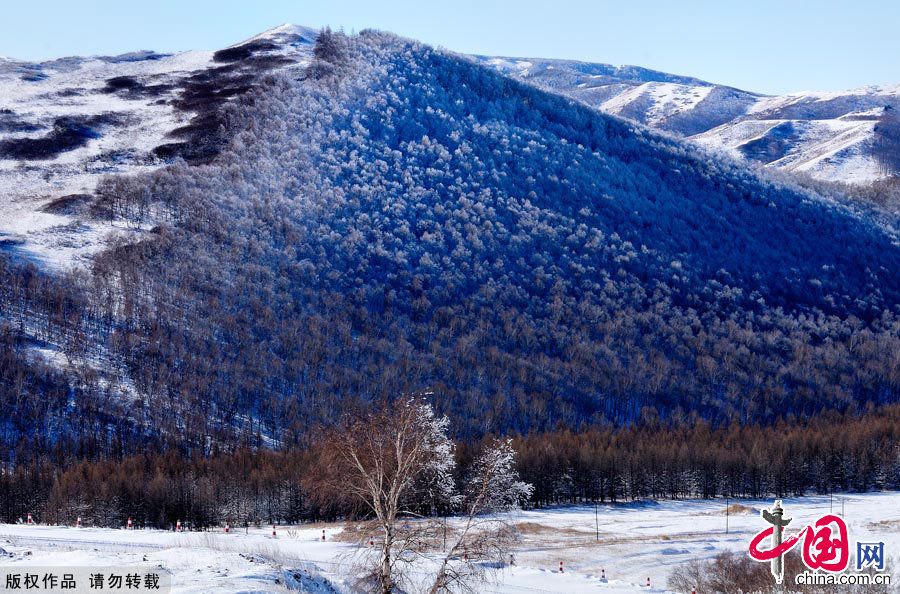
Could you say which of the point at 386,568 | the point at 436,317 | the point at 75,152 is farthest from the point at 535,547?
the point at 75,152

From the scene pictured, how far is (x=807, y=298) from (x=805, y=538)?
526 ft

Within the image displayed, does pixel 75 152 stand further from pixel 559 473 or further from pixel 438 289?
pixel 559 473

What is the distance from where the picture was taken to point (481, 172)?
585 ft

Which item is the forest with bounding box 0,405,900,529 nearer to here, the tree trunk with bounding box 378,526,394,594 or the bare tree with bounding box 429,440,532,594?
the tree trunk with bounding box 378,526,394,594

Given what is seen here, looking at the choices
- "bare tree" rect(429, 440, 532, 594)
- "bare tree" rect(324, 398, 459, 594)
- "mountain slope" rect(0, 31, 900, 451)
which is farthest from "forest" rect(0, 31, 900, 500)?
"bare tree" rect(429, 440, 532, 594)

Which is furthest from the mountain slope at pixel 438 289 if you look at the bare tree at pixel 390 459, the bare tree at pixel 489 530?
the bare tree at pixel 489 530

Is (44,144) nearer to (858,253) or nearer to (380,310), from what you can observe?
(380,310)

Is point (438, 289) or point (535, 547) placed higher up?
point (438, 289)

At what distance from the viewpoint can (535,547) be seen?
6194 centimetres

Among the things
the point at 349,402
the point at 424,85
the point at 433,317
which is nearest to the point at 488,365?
the point at 433,317

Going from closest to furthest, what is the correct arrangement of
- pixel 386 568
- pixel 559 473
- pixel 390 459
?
1. pixel 386 568
2. pixel 390 459
3. pixel 559 473

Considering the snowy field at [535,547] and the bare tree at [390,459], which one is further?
the snowy field at [535,547]

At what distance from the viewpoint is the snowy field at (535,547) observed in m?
27.8

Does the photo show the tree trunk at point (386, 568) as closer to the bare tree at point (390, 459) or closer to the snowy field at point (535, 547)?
the bare tree at point (390, 459)
